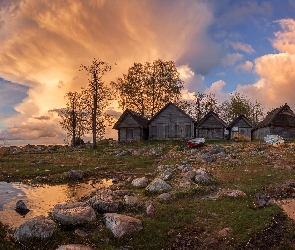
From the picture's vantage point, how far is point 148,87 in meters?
59.0

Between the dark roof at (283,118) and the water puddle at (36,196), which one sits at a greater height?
the dark roof at (283,118)

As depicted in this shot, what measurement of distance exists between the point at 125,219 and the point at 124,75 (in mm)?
51891

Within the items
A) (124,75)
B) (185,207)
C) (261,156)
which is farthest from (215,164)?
(124,75)

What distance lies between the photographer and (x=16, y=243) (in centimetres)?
863

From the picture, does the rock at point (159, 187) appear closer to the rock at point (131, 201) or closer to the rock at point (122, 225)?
the rock at point (131, 201)

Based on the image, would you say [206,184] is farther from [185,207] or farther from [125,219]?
[125,219]

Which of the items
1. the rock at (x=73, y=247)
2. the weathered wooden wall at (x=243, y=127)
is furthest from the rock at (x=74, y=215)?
the weathered wooden wall at (x=243, y=127)

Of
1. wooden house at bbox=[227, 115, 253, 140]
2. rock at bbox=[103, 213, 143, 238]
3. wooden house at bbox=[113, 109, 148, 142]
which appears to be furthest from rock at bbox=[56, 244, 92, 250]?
wooden house at bbox=[227, 115, 253, 140]

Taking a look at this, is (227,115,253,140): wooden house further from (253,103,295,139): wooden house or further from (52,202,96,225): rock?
(52,202,96,225): rock

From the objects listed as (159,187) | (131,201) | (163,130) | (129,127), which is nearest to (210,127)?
(163,130)

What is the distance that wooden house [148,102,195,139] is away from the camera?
48594 mm

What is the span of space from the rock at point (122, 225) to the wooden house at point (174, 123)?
128ft

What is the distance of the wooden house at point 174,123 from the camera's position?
48594mm

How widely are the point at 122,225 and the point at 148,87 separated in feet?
166
